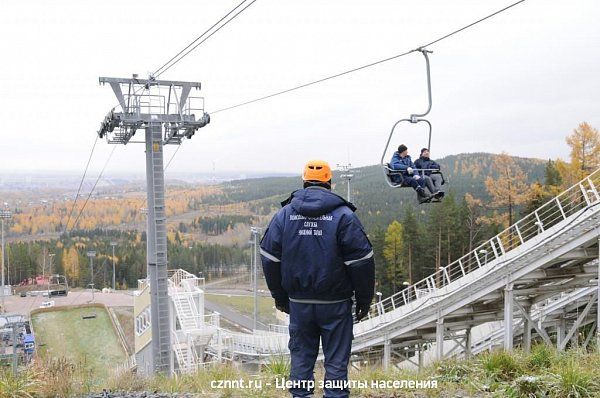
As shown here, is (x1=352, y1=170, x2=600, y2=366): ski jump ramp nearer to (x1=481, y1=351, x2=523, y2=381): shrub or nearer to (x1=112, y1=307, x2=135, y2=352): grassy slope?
(x1=481, y1=351, x2=523, y2=381): shrub

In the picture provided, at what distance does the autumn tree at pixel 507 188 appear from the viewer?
3509 cm

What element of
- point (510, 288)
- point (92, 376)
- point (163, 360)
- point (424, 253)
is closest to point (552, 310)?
point (510, 288)

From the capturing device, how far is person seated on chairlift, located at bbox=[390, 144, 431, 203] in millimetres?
7758

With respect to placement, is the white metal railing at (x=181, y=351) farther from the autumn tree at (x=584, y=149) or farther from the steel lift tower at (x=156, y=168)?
the autumn tree at (x=584, y=149)

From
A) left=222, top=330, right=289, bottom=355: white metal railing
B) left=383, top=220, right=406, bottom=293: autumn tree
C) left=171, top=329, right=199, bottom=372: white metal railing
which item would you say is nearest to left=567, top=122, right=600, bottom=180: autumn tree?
left=383, top=220, right=406, bottom=293: autumn tree

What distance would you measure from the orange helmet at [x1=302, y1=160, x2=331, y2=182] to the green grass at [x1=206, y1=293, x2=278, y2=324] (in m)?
42.7

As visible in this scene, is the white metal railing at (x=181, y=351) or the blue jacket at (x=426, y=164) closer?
the blue jacket at (x=426, y=164)

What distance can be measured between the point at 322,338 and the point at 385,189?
2871 inches

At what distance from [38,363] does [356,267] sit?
401cm

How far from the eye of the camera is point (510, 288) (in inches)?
524

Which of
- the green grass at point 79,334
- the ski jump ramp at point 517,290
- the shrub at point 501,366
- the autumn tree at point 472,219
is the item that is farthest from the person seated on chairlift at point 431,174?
the autumn tree at point 472,219

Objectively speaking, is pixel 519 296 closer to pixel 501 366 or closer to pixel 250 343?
pixel 501 366

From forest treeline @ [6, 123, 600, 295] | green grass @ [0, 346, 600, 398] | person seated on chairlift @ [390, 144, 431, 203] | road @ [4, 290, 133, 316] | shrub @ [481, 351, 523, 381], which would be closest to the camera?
green grass @ [0, 346, 600, 398]

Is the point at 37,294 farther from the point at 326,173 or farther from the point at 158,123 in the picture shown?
the point at 326,173
